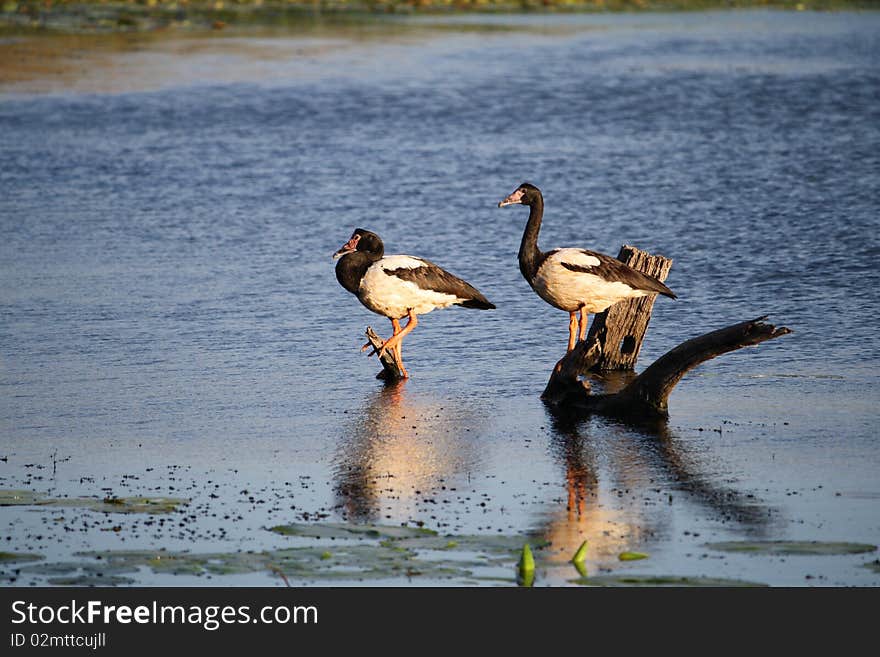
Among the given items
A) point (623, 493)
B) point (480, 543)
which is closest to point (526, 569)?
point (480, 543)

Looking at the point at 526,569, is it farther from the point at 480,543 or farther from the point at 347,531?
the point at 347,531

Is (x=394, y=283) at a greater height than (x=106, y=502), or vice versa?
(x=394, y=283)

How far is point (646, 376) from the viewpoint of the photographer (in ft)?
38.4

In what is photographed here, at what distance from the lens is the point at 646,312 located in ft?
44.4

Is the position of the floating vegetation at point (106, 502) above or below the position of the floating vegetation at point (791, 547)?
below

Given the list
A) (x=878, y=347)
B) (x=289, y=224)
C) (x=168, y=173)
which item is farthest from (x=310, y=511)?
(x=168, y=173)

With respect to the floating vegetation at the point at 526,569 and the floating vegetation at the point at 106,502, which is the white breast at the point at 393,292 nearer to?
the floating vegetation at the point at 106,502

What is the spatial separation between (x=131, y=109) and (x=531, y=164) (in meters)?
9.53

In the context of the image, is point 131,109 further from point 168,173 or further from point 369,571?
point 369,571

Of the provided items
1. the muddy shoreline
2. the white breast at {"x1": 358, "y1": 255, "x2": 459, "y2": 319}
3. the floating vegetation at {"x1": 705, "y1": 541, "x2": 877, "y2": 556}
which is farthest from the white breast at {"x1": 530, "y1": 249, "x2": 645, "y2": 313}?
the muddy shoreline

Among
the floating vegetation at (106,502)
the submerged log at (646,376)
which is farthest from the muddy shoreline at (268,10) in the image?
the floating vegetation at (106,502)

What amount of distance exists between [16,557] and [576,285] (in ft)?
18.7

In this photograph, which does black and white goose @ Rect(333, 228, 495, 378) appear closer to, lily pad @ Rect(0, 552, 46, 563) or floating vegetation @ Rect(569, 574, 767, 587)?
lily pad @ Rect(0, 552, 46, 563)

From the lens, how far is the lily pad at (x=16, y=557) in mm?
8508
